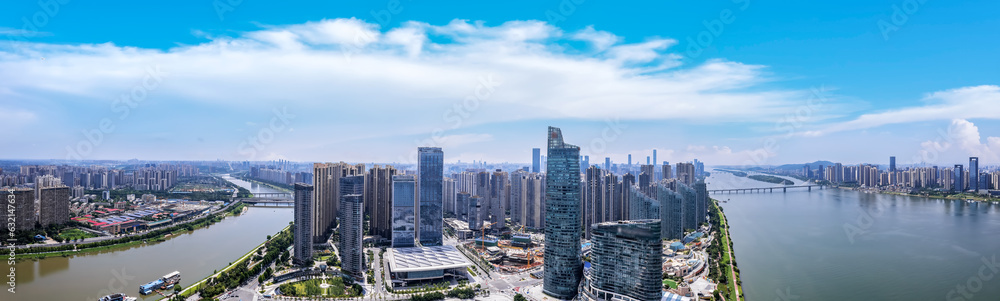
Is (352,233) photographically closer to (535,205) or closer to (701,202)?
(535,205)

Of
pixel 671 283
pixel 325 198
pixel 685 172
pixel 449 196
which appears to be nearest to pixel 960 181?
pixel 685 172

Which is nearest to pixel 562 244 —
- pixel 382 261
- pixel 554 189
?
pixel 554 189

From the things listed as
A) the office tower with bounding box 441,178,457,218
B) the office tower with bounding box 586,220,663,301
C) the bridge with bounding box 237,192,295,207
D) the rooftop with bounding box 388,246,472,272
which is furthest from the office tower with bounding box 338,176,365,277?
the bridge with bounding box 237,192,295,207

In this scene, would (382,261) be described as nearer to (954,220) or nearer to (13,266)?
(13,266)

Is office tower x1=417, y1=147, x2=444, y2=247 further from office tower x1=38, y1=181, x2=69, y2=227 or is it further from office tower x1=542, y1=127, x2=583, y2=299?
office tower x1=38, y1=181, x2=69, y2=227

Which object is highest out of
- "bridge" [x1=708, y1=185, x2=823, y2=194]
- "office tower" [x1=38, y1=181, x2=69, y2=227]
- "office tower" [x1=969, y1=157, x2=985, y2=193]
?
"office tower" [x1=969, y1=157, x2=985, y2=193]

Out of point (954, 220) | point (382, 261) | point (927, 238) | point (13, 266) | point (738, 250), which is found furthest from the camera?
point (954, 220)
